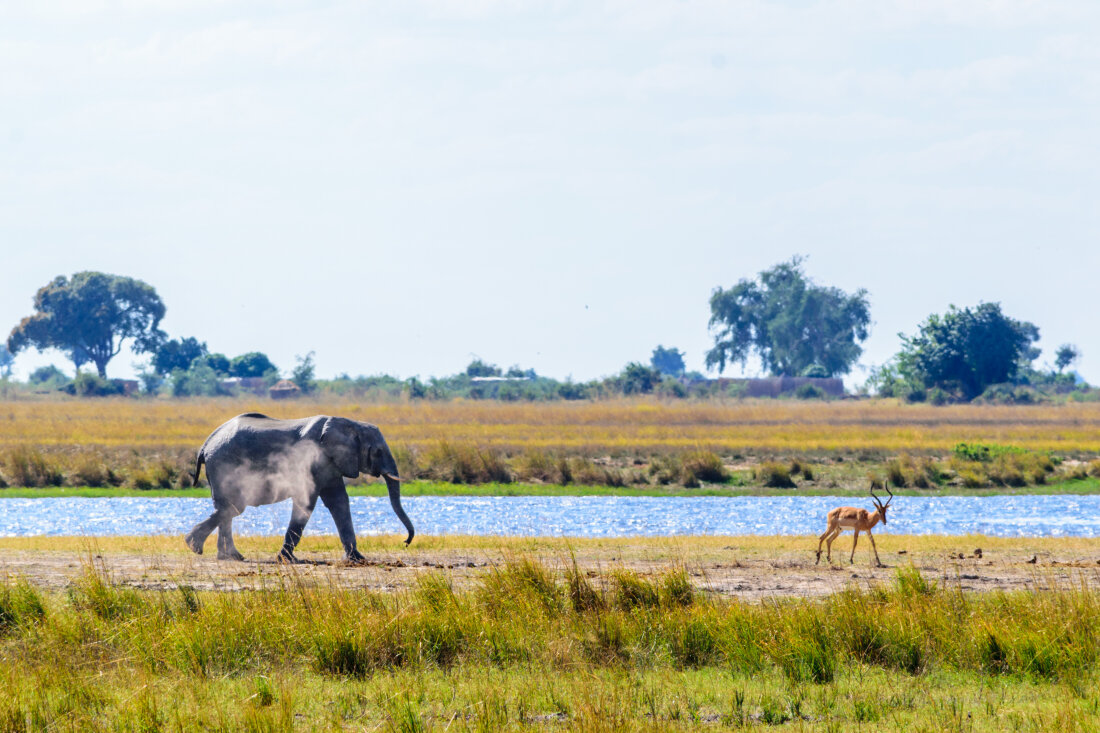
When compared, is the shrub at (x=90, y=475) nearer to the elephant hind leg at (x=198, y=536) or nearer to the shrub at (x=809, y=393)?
the elephant hind leg at (x=198, y=536)

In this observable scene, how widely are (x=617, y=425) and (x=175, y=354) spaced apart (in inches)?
2901

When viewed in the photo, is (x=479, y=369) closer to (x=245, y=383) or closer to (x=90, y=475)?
(x=245, y=383)

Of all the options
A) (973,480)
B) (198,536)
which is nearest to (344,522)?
(198,536)

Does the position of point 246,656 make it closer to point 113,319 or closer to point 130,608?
point 130,608

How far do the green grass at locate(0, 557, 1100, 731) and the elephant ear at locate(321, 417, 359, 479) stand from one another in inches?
190

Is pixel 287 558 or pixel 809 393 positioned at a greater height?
pixel 809 393

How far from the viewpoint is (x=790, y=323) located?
117562mm

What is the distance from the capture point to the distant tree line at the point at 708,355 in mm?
89250

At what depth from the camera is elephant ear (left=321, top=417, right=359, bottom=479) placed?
17500 millimetres

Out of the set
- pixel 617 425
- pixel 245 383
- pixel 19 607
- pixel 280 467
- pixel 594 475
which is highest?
pixel 245 383

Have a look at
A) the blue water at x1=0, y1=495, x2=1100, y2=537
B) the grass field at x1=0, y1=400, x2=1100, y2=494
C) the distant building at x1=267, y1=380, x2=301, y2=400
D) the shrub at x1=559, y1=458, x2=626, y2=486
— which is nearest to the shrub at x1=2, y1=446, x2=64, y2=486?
the grass field at x1=0, y1=400, x2=1100, y2=494

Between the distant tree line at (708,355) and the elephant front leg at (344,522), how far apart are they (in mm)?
63560

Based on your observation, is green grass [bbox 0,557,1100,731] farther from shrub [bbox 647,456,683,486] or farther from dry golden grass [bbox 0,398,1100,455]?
dry golden grass [bbox 0,398,1100,455]

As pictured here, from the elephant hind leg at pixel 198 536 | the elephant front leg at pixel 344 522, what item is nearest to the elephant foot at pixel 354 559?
the elephant front leg at pixel 344 522
